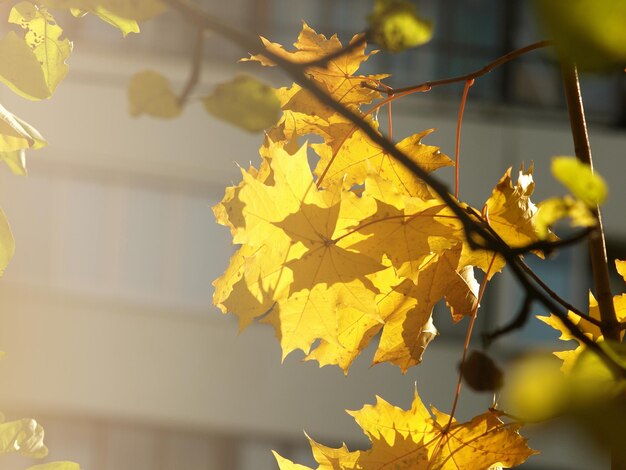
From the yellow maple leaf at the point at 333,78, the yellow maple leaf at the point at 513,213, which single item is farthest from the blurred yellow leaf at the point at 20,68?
the yellow maple leaf at the point at 513,213

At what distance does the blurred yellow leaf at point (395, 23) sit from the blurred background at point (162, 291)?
12.2 feet

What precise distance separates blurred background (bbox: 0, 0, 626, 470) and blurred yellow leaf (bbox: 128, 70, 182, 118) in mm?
3706

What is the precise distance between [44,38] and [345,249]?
6.6 inches

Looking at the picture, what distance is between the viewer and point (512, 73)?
14.7ft

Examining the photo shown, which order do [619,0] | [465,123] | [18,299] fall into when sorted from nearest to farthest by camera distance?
1. [619,0]
2. [18,299]
3. [465,123]

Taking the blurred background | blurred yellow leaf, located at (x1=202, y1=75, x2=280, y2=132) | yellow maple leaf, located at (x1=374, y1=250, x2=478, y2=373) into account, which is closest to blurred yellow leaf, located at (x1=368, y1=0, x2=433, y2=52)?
blurred yellow leaf, located at (x1=202, y1=75, x2=280, y2=132)

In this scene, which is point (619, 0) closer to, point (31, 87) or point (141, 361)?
point (31, 87)

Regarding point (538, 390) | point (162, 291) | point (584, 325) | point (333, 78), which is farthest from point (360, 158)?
point (162, 291)

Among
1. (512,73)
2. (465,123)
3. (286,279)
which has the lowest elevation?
(286,279)

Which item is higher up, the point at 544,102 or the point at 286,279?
the point at 544,102

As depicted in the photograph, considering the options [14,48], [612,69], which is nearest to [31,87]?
[14,48]

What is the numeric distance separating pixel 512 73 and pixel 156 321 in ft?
6.85

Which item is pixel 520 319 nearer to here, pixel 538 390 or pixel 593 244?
pixel 538 390

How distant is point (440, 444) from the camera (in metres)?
0.48
